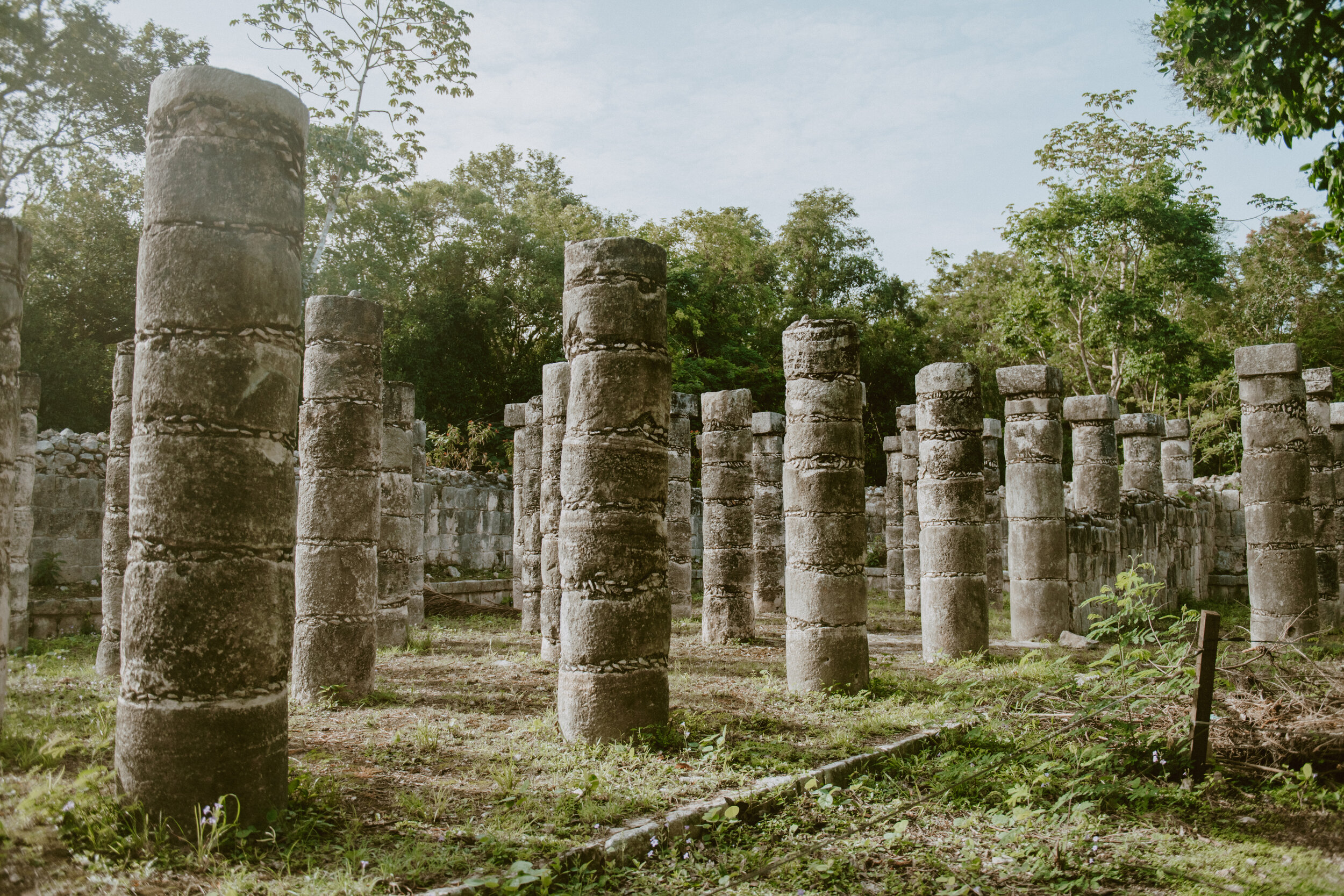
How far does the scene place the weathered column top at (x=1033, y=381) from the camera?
13383 millimetres

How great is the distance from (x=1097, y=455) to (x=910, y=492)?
4392 mm

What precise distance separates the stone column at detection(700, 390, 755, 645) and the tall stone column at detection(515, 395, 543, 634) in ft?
8.39

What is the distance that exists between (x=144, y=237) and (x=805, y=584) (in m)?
6.31

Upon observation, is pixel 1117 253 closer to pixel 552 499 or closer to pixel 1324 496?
pixel 1324 496

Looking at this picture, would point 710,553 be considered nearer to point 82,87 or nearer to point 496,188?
point 82,87

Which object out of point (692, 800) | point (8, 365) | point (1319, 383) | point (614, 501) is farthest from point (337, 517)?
point (1319, 383)

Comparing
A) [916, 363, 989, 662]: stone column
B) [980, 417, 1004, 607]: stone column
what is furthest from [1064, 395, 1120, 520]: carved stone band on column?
[916, 363, 989, 662]: stone column

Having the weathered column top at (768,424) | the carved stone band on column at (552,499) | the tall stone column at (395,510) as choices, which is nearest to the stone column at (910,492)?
the weathered column top at (768,424)

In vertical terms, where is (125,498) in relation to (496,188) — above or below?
below

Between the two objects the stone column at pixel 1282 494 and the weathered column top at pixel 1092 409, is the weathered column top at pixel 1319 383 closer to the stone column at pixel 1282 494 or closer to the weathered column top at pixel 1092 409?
the stone column at pixel 1282 494

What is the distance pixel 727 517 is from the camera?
44.9 ft

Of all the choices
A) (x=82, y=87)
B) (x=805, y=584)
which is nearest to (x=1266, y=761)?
(x=805, y=584)

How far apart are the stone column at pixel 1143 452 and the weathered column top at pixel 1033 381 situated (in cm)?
539

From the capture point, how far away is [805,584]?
9117mm
